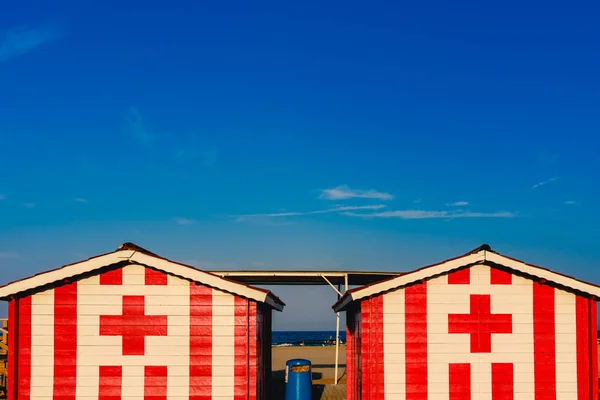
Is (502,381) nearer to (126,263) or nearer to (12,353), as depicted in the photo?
(126,263)

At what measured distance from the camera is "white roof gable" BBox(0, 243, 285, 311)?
12.7 metres

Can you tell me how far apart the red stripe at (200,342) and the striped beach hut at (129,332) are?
0.02m

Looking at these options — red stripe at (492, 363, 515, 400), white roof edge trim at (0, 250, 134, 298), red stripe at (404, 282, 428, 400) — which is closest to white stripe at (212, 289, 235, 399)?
white roof edge trim at (0, 250, 134, 298)

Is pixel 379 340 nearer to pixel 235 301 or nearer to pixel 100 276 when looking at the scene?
pixel 235 301

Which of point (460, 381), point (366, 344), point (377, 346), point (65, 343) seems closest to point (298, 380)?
point (366, 344)

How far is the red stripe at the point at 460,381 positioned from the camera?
13234 millimetres

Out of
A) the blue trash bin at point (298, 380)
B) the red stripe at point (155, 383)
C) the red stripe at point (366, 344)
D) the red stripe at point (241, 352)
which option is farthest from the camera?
the blue trash bin at point (298, 380)

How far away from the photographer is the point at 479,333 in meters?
13.4

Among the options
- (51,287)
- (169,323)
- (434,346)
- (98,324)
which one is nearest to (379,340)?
(434,346)

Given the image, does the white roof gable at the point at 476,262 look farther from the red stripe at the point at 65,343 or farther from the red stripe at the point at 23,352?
the red stripe at the point at 23,352

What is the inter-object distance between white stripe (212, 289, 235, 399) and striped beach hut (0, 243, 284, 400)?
0.02 metres

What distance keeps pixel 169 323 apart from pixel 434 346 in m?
5.67

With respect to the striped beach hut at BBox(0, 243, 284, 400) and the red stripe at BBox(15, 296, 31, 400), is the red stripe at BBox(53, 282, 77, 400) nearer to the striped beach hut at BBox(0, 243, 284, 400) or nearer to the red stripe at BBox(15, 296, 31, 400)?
the striped beach hut at BBox(0, 243, 284, 400)

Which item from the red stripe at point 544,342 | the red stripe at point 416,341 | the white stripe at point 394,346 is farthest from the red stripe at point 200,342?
the red stripe at point 544,342
